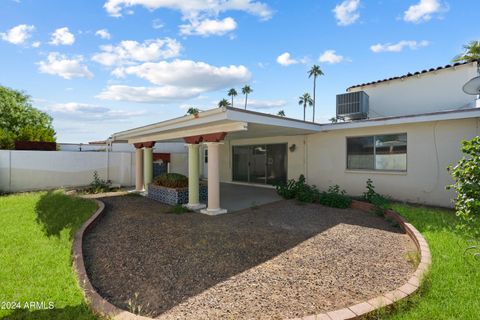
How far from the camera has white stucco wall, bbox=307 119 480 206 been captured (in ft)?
24.2

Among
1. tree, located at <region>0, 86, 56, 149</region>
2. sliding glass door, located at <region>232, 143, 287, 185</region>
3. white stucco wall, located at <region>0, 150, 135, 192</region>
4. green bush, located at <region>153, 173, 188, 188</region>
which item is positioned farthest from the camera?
tree, located at <region>0, 86, 56, 149</region>

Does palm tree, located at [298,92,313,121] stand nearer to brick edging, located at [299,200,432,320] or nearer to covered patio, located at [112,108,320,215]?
covered patio, located at [112,108,320,215]

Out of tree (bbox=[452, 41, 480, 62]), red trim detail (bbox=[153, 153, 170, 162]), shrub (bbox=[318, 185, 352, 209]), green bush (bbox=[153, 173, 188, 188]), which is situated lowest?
shrub (bbox=[318, 185, 352, 209])

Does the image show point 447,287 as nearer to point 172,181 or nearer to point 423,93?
point 172,181

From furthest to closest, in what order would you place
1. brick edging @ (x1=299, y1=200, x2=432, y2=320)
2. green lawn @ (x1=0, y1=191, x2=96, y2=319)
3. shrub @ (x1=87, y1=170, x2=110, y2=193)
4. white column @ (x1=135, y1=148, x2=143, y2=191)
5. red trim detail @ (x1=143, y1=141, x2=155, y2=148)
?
shrub @ (x1=87, y1=170, x2=110, y2=193)
white column @ (x1=135, y1=148, x2=143, y2=191)
red trim detail @ (x1=143, y1=141, x2=155, y2=148)
green lawn @ (x1=0, y1=191, x2=96, y2=319)
brick edging @ (x1=299, y1=200, x2=432, y2=320)

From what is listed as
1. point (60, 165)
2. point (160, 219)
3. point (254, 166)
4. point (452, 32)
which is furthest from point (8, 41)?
point (452, 32)

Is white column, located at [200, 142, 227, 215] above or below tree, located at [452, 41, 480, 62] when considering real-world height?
below

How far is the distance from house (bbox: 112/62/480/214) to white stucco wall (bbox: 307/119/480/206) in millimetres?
23

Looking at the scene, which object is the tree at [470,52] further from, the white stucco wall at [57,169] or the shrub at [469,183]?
the white stucco wall at [57,169]

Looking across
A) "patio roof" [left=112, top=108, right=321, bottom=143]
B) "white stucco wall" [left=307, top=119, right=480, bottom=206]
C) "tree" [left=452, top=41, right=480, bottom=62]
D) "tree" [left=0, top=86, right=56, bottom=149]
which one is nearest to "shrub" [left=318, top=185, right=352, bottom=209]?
"white stucco wall" [left=307, top=119, right=480, bottom=206]

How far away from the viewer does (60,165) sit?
504 inches

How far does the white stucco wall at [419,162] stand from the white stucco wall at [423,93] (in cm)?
370

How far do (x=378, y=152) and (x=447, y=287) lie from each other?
6.47m

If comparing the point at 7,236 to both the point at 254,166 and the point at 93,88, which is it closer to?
the point at 93,88
